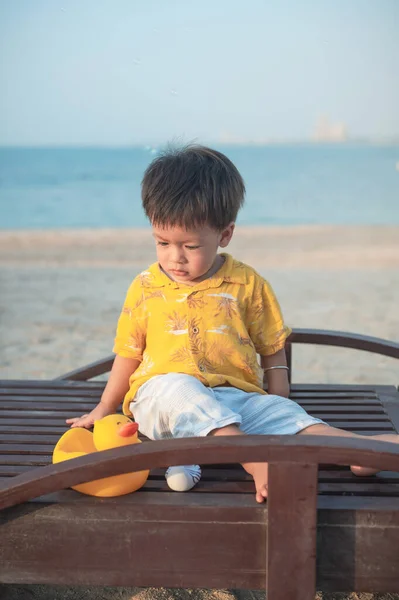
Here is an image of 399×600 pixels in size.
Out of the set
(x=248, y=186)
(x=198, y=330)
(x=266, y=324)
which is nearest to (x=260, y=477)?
(x=198, y=330)

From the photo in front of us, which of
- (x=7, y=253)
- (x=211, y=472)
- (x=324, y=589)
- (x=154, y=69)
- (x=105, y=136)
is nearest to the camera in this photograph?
(x=324, y=589)

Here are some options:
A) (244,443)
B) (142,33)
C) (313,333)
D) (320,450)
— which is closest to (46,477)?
(244,443)

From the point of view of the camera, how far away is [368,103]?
3425cm

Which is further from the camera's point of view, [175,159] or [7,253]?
[7,253]

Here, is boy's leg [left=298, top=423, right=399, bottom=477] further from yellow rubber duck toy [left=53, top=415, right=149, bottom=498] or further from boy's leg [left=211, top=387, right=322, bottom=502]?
yellow rubber duck toy [left=53, top=415, right=149, bottom=498]

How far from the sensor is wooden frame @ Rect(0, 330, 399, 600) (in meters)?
2.13

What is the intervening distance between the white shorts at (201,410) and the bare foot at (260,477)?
0.18 m

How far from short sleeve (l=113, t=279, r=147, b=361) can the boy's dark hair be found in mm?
348

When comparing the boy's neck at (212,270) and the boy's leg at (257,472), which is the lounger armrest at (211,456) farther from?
the boy's neck at (212,270)

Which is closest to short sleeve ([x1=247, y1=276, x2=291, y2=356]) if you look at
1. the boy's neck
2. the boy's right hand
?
the boy's neck

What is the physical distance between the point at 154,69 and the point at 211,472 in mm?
32056

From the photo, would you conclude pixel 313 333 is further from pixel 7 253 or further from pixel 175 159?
pixel 7 253

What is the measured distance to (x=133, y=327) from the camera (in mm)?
2936

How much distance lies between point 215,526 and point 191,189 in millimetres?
1103
